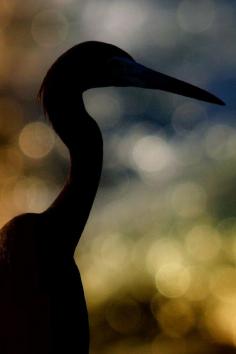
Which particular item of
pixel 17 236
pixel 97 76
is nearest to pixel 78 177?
pixel 17 236

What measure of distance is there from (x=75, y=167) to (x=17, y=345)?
56.6 inches

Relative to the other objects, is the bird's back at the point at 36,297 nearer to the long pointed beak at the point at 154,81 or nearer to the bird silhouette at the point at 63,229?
the bird silhouette at the point at 63,229

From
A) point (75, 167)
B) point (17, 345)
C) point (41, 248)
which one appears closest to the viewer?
point (17, 345)

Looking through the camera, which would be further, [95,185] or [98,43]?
[98,43]

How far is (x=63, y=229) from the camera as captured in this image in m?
5.71

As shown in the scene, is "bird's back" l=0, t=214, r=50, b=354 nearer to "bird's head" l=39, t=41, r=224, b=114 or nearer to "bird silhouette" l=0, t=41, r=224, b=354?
"bird silhouette" l=0, t=41, r=224, b=354

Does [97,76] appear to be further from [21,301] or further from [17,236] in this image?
[21,301]

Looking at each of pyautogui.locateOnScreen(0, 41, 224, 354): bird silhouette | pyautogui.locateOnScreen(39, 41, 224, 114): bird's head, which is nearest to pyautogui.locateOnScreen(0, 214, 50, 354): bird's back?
pyautogui.locateOnScreen(0, 41, 224, 354): bird silhouette

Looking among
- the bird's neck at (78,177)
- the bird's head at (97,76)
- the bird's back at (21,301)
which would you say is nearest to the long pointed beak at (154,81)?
the bird's head at (97,76)

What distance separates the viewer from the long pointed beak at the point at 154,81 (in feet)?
21.7

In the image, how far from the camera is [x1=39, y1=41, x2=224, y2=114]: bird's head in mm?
6152

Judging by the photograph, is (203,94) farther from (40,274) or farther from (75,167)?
(40,274)

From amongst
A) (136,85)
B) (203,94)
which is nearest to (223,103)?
(203,94)

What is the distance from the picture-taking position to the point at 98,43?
646cm
